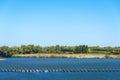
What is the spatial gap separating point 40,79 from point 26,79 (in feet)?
11.5

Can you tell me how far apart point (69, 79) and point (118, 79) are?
1220cm

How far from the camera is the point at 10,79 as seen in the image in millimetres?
80812

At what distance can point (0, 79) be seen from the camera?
266 ft

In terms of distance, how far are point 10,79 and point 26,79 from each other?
154 inches

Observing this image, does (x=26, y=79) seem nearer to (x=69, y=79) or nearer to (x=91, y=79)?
(x=69, y=79)

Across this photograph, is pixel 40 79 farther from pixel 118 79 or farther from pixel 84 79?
pixel 118 79

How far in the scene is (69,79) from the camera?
8188cm

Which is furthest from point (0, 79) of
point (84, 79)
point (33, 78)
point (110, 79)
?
point (110, 79)

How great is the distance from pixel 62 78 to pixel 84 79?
236 inches

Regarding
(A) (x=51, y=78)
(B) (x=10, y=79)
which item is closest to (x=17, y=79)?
(B) (x=10, y=79)

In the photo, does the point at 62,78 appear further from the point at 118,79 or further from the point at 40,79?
the point at 118,79

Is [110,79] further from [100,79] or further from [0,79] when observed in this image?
[0,79]

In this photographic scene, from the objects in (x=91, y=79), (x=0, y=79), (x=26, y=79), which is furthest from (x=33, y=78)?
(x=91, y=79)

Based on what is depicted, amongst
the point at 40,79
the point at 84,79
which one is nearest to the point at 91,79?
the point at 84,79
